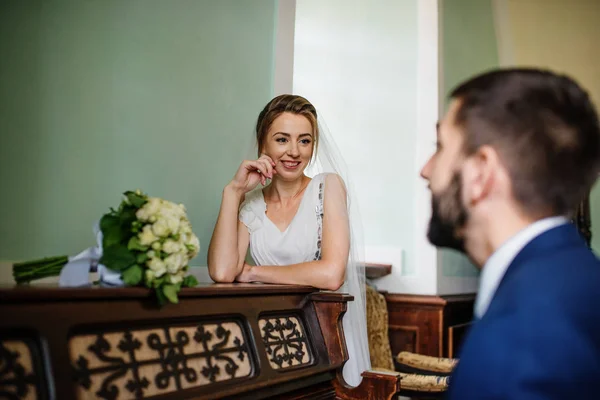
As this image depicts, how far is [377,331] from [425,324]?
32.4 inches

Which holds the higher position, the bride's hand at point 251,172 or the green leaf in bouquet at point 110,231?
the bride's hand at point 251,172

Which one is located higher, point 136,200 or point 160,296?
point 136,200

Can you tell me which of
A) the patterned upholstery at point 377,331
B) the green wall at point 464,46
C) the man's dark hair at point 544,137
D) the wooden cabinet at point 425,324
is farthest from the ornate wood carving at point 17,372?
the green wall at point 464,46

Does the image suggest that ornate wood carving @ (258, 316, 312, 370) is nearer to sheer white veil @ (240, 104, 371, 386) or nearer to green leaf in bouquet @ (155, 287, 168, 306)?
green leaf in bouquet @ (155, 287, 168, 306)

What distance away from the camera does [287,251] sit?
110 inches

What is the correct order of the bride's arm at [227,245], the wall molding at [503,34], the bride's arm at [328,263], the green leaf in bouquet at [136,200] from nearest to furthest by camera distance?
the green leaf in bouquet at [136,200] → the bride's arm at [328,263] → the bride's arm at [227,245] → the wall molding at [503,34]

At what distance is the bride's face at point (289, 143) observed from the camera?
2.81m

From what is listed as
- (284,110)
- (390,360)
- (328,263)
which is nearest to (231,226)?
(328,263)

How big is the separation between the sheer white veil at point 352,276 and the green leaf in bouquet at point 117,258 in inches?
55.6

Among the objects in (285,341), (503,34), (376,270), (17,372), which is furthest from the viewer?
(503,34)

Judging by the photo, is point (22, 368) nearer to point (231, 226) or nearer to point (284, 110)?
point (231, 226)

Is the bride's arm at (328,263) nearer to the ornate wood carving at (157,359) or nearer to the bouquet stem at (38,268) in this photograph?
the ornate wood carving at (157,359)

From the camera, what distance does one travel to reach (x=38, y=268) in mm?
1590

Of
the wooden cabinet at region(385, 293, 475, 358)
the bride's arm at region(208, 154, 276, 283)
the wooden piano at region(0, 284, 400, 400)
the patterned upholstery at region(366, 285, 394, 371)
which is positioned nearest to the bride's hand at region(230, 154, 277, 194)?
the bride's arm at region(208, 154, 276, 283)
